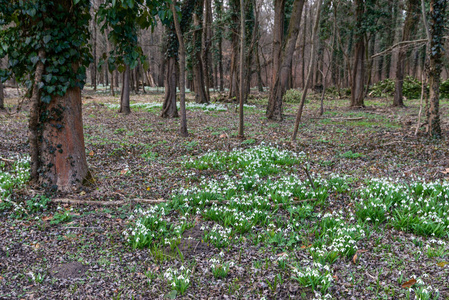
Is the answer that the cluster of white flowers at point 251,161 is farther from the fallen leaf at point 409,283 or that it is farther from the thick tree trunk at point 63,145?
the fallen leaf at point 409,283

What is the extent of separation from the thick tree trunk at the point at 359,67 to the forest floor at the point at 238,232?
11018 millimetres

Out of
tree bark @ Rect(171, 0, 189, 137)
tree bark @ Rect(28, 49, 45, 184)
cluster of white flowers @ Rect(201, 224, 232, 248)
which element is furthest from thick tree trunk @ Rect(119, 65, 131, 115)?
cluster of white flowers @ Rect(201, 224, 232, 248)

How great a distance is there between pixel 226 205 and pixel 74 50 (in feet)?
11.3

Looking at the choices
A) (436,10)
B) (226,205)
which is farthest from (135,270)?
(436,10)

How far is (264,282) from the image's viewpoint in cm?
323

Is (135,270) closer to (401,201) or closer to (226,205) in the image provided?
(226,205)

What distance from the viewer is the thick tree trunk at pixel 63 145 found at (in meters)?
4.85

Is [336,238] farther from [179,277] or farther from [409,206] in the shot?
[179,277]

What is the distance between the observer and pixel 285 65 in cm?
1209

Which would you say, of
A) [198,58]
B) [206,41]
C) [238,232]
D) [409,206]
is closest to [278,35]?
[198,58]

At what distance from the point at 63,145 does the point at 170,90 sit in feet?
29.8

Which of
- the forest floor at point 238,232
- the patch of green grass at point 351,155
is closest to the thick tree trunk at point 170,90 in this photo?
the forest floor at point 238,232

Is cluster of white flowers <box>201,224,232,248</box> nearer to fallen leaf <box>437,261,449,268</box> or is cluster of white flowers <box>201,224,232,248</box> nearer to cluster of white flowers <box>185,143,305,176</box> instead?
cluster of white flowers <box>185,143,305,176</box>

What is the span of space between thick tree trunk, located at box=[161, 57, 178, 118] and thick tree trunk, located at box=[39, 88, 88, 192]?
335 inches
